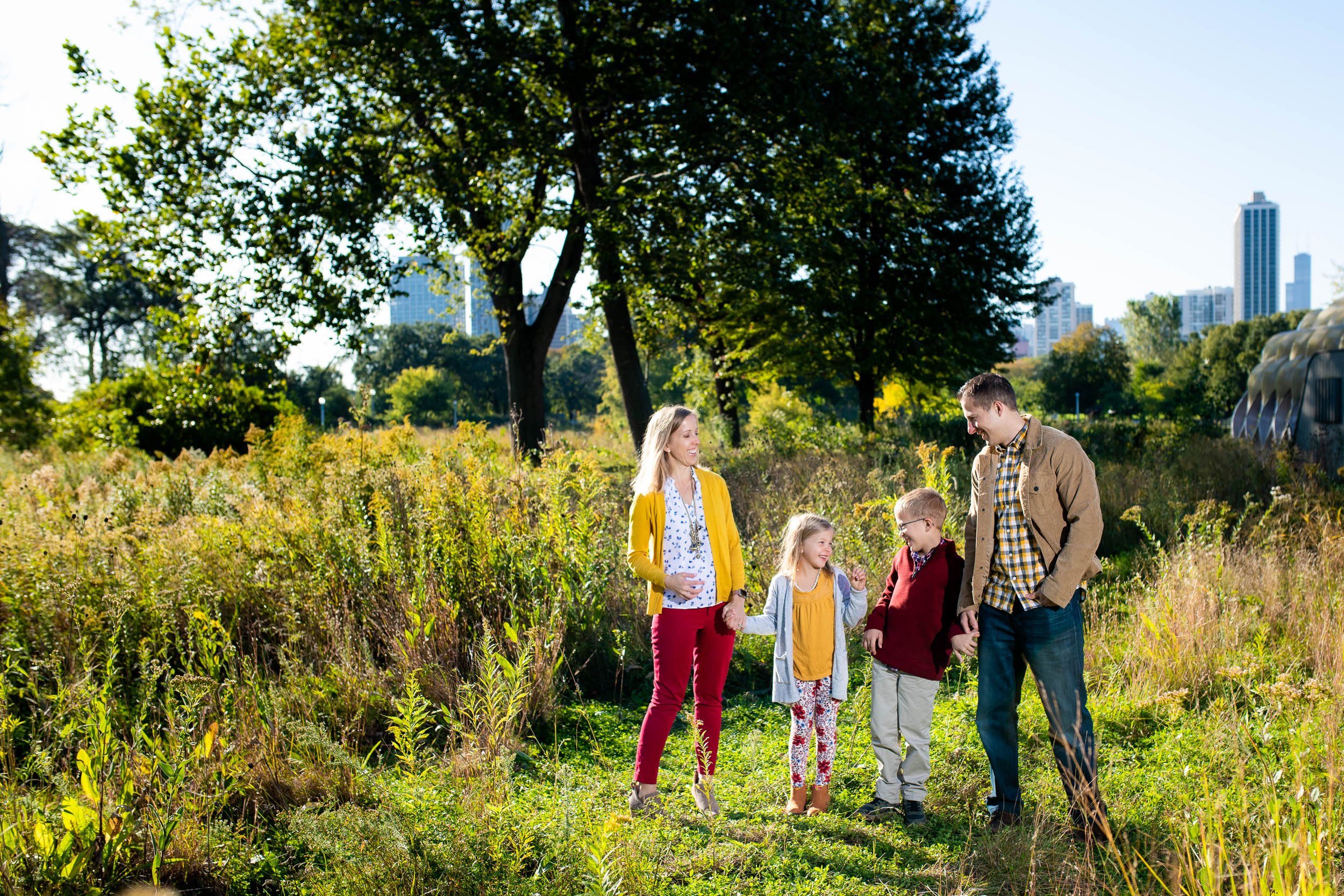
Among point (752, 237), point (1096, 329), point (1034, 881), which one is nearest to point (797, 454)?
point (752, 237)

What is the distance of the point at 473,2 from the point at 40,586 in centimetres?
1130

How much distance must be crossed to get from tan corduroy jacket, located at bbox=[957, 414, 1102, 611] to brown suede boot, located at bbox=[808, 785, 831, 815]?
4.20 ft

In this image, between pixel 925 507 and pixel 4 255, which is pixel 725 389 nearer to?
pixel 925 507

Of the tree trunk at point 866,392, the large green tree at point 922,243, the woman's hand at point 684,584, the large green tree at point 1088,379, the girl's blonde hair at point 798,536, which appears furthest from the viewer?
the large green tree at point 1088,379

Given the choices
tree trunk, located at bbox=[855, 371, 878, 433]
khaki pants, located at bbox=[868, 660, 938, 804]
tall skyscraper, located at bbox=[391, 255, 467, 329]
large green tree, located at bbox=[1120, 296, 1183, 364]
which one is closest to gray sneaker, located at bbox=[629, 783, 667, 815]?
khaki pants, located at bbox=[868, 660, 938, 804]

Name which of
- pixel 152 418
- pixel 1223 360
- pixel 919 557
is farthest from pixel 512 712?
pixel 1223 360

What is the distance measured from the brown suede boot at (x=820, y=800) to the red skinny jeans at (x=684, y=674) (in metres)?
0.46

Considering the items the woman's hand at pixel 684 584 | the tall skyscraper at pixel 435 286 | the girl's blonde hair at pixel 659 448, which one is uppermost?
the tall skyscraper at pixel 435 286

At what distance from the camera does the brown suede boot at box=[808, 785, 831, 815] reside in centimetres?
369

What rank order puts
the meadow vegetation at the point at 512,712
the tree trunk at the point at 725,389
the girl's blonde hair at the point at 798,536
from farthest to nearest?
the tree trunk at the point at 725,389 < the girl's blonde hair at the point at 798,536 < the meadow vegetation at the point at 512,712

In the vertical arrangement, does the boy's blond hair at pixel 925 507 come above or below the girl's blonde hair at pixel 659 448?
below

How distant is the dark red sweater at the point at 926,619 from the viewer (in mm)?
3662

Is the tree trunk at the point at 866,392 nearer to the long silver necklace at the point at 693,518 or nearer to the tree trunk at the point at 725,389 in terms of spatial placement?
the tree trunk at the point at 725,389

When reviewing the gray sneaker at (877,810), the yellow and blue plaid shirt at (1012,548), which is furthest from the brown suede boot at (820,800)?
the yellow and blue plaid shirt at (1012,548)
